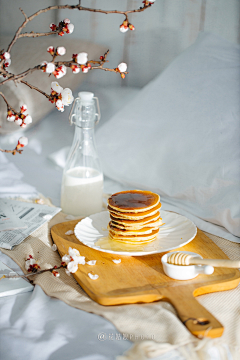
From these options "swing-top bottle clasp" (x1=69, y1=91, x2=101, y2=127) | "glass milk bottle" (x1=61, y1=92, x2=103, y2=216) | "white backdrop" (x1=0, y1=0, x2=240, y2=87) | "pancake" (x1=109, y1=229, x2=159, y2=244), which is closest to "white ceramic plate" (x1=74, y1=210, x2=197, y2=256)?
"pancake" (x1=109, y1=229, x2=159, y2=244)

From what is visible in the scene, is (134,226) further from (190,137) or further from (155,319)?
(190,137)

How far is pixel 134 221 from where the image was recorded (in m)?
0.77

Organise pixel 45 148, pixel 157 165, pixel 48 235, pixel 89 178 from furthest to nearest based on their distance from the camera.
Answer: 1. pixel 45 148
2. pixel 157 165
3. pixel 89 178
4. pixel 48 235

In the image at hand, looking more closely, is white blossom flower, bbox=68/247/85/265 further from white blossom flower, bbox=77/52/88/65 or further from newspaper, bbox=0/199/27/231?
white blossom flower, bbox=77/52/88/65

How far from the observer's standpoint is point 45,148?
5.46 ft

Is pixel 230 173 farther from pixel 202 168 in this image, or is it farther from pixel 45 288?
pixel 45 288

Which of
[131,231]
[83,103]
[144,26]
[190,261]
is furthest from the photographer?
[144,26]

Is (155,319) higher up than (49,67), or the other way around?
(49,67)

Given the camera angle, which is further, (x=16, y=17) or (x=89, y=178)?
(x=16, y=17)

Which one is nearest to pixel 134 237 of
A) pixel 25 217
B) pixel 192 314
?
pixel 192 314

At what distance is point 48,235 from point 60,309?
313 mm

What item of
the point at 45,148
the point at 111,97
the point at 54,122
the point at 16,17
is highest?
the point at 16,17

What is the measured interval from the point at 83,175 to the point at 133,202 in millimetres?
278

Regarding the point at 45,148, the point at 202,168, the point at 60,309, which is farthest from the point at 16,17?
the point at 60,309
